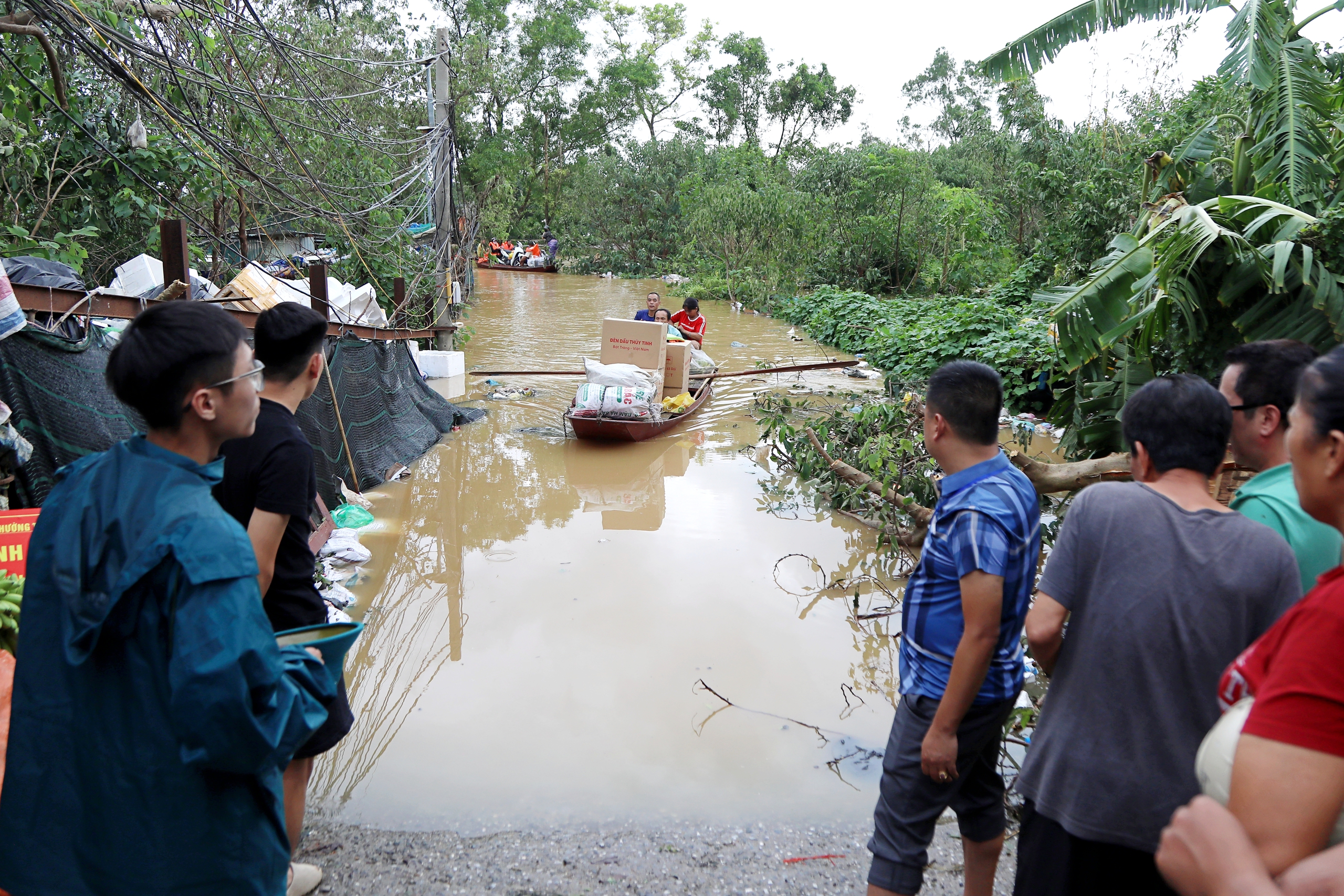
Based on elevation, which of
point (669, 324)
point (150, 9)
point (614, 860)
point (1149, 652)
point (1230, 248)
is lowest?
point (614, 860)

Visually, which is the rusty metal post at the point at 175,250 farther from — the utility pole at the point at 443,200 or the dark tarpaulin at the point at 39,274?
the utility pole at the point at 443,200

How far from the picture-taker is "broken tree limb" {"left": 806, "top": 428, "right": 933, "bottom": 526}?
580 centimetres

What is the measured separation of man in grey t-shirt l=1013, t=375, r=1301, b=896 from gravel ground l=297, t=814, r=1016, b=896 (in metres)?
1.31

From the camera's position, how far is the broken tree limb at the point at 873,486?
5.80 m

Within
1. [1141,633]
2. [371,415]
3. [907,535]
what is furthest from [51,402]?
[907,535]

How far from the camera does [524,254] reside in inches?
1479

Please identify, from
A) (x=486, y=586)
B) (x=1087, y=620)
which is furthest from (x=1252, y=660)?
(x=486, y=586)

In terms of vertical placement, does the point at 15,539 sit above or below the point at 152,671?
below

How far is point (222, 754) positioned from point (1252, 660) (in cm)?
167

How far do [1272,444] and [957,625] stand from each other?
36.1 inches

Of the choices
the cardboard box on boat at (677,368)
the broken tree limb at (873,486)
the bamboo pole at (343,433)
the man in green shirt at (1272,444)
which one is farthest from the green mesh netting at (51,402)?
the cardboard box on boat at (677,368)

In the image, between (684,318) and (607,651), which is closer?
(607,651)

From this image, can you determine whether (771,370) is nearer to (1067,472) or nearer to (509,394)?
(509,394)

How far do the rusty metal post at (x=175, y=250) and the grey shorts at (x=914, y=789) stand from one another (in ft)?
17.3
